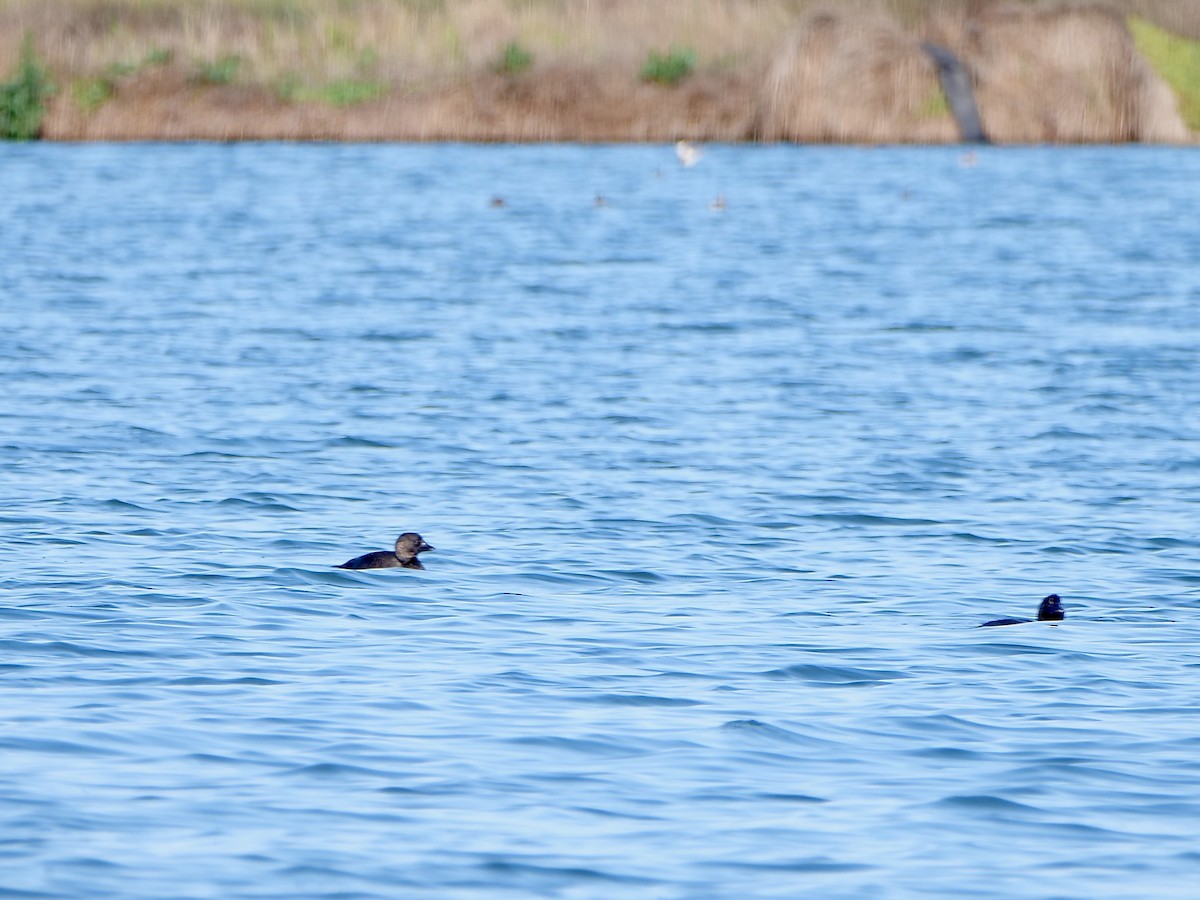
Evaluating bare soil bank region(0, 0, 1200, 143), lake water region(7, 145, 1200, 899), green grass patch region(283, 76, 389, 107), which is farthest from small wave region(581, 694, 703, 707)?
green grass patch region(283, 76, 389, 107)

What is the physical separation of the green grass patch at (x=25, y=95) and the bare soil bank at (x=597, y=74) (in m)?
0.55

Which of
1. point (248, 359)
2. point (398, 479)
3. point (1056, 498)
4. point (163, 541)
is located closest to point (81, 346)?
point (248, 359)

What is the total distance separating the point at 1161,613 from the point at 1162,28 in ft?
169

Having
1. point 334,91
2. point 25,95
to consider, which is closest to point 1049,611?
point 334,91

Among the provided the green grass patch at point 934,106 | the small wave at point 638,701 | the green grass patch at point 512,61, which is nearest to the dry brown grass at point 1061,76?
the green grass patch at point 934,106

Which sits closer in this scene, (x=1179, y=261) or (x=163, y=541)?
(x=163, y=541)

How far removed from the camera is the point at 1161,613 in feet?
39.5

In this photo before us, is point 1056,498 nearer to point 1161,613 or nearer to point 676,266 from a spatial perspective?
point 1161,613

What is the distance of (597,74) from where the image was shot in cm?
5841

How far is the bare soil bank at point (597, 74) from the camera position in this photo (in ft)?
185

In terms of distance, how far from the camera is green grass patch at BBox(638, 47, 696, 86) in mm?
58344

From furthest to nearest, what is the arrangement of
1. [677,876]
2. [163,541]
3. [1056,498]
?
[1056,498] < [163,541] < [677,876]

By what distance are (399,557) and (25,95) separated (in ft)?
155

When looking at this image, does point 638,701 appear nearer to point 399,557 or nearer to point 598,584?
point 598,584
